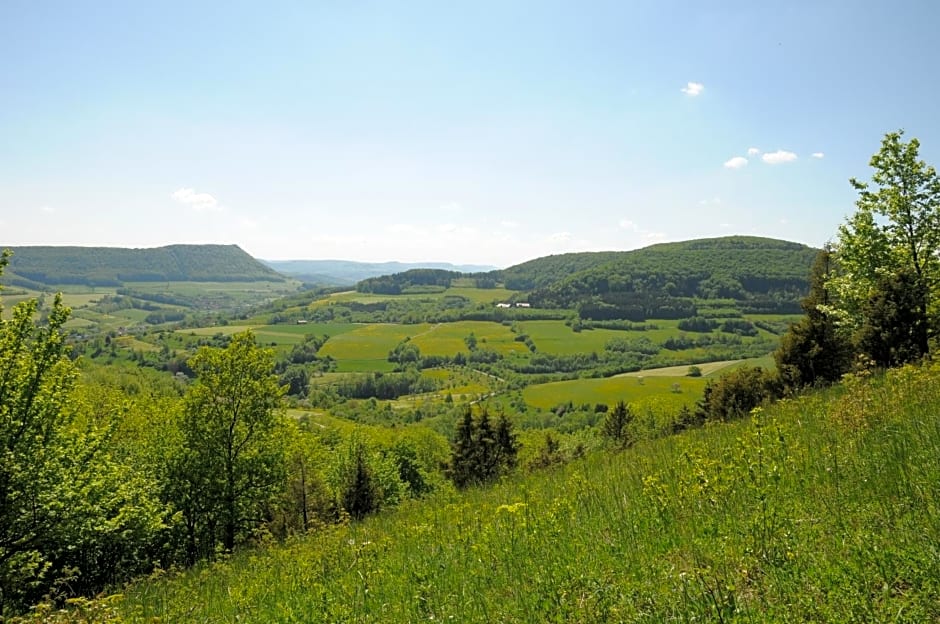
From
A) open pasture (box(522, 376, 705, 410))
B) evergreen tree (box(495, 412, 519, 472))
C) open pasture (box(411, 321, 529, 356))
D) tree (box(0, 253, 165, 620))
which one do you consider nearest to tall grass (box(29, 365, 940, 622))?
tree (box(0, 253, 165, 620))

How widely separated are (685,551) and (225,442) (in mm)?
22694

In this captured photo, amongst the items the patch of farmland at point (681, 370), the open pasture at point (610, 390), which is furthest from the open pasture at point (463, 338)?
Answer: the patch of farmland at point (681, 370)

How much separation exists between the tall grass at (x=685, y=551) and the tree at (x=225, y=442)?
13.9 meters

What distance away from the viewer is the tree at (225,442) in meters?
22.6

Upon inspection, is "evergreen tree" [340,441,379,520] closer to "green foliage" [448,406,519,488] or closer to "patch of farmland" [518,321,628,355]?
"green foliage" [448,406,519,488]

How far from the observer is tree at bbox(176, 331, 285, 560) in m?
22.6

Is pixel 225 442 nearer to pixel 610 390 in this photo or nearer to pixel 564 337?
pixel 610 390

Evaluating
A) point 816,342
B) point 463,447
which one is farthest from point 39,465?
point 816,342

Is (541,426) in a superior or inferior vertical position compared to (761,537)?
inferior

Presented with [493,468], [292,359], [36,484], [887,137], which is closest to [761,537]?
[36,484]

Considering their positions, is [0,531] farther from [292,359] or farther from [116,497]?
[292,359]

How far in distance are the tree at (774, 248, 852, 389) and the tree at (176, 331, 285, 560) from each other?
27275 mm

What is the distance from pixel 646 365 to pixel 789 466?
5140 inches

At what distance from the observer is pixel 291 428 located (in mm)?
24703
